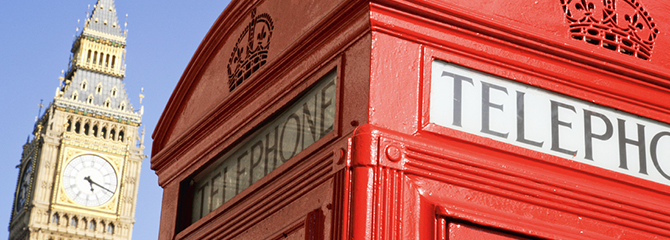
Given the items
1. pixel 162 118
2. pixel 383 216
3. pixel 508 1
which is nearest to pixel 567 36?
pixel 508 1

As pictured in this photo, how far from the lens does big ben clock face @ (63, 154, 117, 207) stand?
46.9 m

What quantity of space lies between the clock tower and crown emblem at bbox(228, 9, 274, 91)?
150ft

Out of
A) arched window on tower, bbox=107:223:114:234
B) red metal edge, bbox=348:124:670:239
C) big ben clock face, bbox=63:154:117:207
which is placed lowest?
red metal edge, bbox=348:124:670:239

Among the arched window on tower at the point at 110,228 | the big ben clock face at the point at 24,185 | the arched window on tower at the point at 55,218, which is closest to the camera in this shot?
the arched window on tower at the point at 55,218

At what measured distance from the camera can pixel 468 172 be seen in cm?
188

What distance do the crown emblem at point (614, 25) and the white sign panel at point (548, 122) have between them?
0.20 m

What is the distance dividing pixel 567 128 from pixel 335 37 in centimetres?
61

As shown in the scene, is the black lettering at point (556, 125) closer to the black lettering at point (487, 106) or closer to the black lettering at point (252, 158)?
the black lettering at point (487, 106)

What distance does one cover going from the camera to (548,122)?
2051mm

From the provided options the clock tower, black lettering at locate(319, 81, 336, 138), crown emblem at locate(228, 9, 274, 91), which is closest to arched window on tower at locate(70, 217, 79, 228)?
the clock tower

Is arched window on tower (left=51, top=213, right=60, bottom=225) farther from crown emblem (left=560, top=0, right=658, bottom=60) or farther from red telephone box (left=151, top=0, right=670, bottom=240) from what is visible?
crown emblem (left=560, top=0, right=658, bottom=60)

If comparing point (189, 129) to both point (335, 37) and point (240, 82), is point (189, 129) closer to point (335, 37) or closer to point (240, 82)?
point (240, 82)

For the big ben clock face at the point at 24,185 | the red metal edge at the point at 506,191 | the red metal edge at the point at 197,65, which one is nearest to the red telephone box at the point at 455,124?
the red metal edge at the point at 506,191

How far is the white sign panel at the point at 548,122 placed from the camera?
6.42ft
